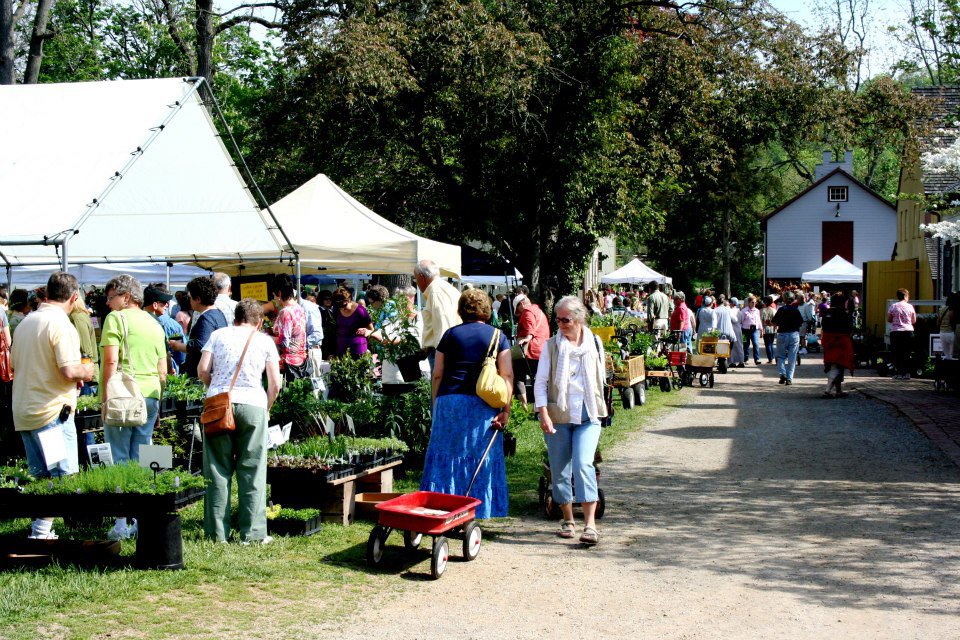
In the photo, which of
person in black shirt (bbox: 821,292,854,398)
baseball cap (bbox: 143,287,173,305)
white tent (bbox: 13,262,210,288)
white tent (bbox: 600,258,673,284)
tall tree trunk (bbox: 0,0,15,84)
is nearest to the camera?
baseball cap (bbox: 143,287,173,305)

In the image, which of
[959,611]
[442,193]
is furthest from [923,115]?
[959,611]

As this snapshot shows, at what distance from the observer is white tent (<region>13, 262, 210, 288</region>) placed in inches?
747

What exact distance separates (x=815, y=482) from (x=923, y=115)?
1985 centimetres

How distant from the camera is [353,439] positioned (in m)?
8.27

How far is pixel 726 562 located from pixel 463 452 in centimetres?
197

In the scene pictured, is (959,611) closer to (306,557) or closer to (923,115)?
(306,557)

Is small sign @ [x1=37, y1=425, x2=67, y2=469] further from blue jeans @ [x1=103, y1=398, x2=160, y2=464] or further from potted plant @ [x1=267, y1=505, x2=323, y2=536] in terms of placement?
potted plant @ [x1=267, y1=505, x2=323, y2=536]

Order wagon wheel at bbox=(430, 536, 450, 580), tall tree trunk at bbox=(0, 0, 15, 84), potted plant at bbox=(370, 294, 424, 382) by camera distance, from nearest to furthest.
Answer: wagon wheel at bbox=(430, 536, 450, 580)
potted plant at bbox=(370, 294, 424, 382)
tall tree trunk at bbox=(0, 0, 15, 84)

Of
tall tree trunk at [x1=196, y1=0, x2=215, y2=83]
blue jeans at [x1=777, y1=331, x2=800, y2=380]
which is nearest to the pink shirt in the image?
blue jeans at [x1=777, y1=331, x2=800, y2=380]

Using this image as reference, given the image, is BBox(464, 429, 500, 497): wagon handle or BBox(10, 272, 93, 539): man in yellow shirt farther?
BBox(464, 429, 500, 497): wagon handle

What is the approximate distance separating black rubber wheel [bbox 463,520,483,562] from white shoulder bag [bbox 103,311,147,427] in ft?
8.21

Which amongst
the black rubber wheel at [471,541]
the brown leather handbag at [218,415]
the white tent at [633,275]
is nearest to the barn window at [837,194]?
the white tent at [633,275]

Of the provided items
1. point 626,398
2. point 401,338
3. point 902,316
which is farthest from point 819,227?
point 401,338

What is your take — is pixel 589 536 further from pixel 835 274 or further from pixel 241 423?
pixel 835 274
